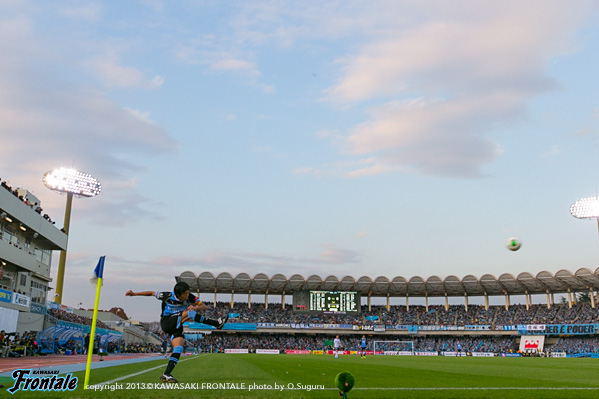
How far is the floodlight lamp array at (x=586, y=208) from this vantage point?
64.9 metres

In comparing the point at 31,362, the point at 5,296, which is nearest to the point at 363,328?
the point at 5,296

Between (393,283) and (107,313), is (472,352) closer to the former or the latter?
(393,283)

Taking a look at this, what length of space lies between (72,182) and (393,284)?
50553 millimetres

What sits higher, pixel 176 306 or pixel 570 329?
pixel 176 306

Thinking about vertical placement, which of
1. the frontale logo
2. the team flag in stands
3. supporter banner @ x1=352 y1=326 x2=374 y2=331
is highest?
the team flag in stands

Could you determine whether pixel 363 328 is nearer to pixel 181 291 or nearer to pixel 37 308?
pixel 37 308

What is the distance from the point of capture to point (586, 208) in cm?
6581

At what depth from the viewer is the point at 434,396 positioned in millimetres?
10008

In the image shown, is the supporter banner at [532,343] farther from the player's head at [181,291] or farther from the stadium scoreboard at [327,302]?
the player's head at [181,291]

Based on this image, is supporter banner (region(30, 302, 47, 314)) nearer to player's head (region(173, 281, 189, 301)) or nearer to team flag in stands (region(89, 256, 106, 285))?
team flag in stands (region(89, 256, 106, 285))

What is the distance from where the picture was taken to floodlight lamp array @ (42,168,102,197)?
63.1 meters

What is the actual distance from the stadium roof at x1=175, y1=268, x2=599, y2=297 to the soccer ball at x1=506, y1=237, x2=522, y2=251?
37.5 metres

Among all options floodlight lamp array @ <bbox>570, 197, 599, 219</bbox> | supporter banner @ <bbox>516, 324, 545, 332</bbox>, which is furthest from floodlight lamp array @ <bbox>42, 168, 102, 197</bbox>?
floodlight lamp array @ <bbox>570, 197, 599, 219</bbox>

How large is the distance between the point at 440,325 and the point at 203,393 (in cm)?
7179
